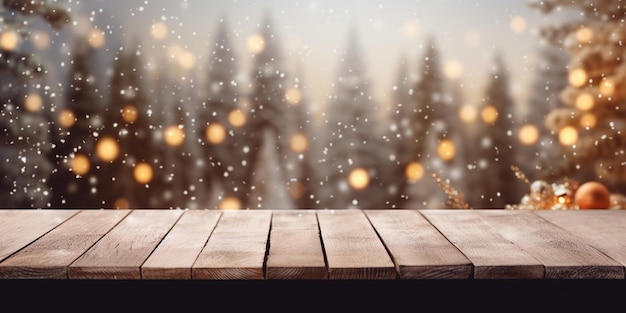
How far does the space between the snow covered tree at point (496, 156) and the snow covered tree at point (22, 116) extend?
1.69m

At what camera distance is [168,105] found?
2.61 meters

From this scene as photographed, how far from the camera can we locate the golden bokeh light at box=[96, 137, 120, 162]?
2607 millimetres

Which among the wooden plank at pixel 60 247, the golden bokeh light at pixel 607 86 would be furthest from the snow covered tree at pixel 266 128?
the golden bokeh light at pixel 607 86

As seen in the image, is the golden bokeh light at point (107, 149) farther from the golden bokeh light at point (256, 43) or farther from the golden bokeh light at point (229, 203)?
the golden bokeh light at point (256, 43)

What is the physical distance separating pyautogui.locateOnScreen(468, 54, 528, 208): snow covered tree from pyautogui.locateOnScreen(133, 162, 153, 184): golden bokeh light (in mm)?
1288

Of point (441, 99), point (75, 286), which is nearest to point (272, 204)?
point (441, 99)

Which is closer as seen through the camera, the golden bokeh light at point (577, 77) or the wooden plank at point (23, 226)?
the wooden plank at point (23, 226)

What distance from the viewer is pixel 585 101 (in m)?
2.69

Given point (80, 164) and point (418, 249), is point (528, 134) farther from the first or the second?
point (80, 164)

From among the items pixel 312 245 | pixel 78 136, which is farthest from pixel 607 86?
pixel 78 136

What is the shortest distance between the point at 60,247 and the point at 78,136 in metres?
1.25

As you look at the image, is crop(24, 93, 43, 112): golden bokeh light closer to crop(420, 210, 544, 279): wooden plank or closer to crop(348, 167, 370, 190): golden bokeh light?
crop(348, 167, 370, 190): golden bokeh light

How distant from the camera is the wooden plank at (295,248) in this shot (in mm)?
1286

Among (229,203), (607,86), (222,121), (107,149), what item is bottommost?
(229,203)
